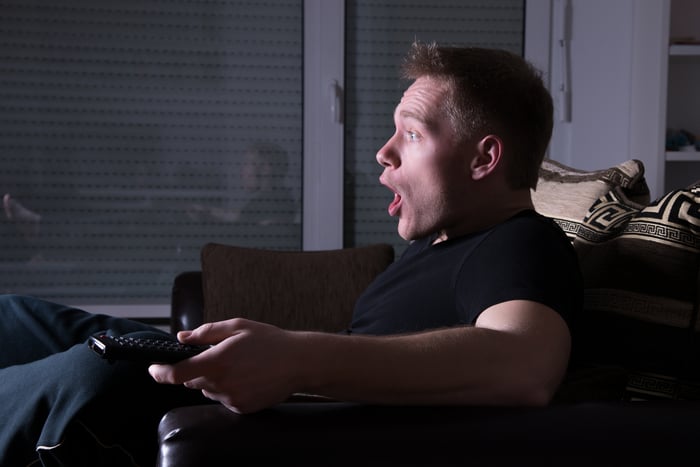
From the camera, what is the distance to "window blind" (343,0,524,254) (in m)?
3.20

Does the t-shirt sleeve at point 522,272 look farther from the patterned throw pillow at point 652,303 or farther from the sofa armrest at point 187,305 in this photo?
the sofa armrest at point 187,305

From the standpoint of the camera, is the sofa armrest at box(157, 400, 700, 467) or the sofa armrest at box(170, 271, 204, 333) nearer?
the sofa armrest at box(157, 400, 700, 467)

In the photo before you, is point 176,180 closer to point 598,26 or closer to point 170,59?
point 170,59

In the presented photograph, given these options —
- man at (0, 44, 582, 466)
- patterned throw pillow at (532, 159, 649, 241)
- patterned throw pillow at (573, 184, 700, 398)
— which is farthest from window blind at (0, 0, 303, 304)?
patterned throw pillow at (573, 184, 700, 398)

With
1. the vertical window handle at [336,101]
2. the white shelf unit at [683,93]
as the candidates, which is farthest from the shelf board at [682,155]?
the vertical window handle at [336,101]

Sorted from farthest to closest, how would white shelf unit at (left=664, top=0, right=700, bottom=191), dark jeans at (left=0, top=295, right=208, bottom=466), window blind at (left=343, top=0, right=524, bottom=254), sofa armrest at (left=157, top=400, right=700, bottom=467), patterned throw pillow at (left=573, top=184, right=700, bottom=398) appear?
1. window blind at (left=343, top=0, right=524, bottom=254)
2. white shelf unit at (left=664, top=0, right=700, bottom=191)
3. patterned throw pillow at (left=573, top=184, right=700, bottom=398)
4. dark jeans at (left=0, top=295, right=208, bottom=466)
5. sofa armrest at (left=157, top=400, right=700, bottom=467)

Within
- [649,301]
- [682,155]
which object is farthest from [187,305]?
[682,155]

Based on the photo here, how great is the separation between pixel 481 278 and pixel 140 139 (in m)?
2.32

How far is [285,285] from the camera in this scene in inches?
79.9

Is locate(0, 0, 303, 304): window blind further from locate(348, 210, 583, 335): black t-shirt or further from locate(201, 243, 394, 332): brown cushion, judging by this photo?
locate(348, 210, 583, 335): black t-shirt

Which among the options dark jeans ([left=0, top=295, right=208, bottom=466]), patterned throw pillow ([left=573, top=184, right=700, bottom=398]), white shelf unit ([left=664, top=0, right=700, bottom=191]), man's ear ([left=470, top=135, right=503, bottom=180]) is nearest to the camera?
dark jeans ([left=0, top=295, right=208, bottom=466])

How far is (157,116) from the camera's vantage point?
10.3ft

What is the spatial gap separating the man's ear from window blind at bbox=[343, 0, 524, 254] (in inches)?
77.2

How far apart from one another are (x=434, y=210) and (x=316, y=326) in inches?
30.8
